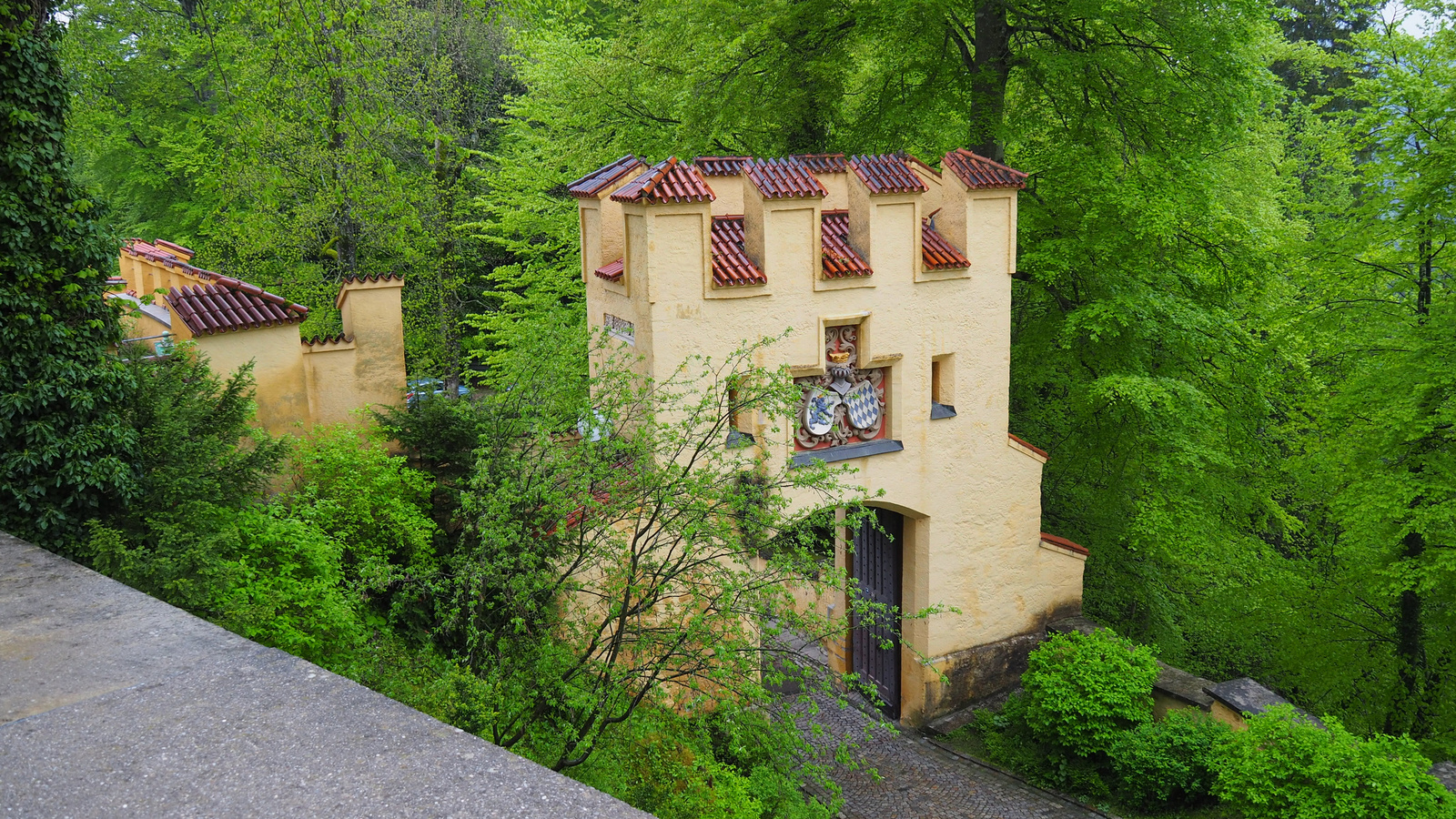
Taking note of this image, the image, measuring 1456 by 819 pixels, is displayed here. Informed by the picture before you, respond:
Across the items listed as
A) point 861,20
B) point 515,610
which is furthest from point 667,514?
point 861,20

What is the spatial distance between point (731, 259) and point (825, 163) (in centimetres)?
A: 181

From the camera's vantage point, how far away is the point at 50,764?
353 centimetres

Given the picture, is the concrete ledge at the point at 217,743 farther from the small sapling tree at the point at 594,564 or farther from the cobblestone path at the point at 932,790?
the cobblestone path at the point at 932,790

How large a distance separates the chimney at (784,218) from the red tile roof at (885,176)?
513 mm

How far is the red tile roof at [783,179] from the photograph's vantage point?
1201cm

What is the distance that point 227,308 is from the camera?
1327cm

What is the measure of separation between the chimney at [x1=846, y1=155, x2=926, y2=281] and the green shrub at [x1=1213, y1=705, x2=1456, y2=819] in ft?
20.0

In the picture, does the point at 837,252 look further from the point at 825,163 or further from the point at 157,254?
the point at 157,254

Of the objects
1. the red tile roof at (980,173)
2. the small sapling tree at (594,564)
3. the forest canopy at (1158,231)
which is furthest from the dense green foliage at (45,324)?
the red tile roof at (980,173)

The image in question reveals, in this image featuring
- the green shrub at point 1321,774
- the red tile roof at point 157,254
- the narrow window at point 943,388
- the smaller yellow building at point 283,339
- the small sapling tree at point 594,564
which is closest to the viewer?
the small sapling tree at point 594,564

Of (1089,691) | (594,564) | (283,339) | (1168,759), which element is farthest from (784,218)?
(1168,759)

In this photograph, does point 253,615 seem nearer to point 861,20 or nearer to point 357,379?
point 357,379

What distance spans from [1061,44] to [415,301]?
14.0 meters

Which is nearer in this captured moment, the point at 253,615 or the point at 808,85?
the point at 253,615
